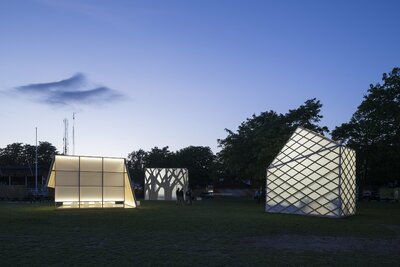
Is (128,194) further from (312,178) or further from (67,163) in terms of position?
(312,178)

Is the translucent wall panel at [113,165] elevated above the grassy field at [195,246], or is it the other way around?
the translucent wall panel at [113,165]

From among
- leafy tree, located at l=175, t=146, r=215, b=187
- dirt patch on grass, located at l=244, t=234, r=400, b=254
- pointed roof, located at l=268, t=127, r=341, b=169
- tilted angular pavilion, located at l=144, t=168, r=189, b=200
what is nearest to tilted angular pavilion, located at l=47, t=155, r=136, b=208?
pointed roof, located at l=268, t=127, r=341, b=169

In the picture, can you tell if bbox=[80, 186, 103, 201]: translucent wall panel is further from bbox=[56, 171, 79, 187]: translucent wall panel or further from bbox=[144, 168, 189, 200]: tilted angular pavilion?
bbox=[144, 168, 189, 200]: tilted angular pavilion

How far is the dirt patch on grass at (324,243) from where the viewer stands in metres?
13.3

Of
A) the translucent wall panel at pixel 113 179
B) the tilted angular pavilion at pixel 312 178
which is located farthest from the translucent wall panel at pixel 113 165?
the tilted angular pavilion at pixel 312 178

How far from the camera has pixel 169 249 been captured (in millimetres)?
12727

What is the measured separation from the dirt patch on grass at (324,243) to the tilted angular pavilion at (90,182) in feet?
80.3

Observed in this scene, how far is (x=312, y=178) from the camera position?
3052 cm

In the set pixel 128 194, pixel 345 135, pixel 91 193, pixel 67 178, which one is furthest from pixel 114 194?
pixel 345 135

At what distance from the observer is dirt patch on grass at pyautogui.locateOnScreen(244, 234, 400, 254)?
13.3 meters

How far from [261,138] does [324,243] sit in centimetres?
3591

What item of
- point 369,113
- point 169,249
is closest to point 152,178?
point 369,113

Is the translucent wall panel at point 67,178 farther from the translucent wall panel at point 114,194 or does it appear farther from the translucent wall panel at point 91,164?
Answer: the translucent wall panel at point 114,194

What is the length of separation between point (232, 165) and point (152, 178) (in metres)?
11.7
